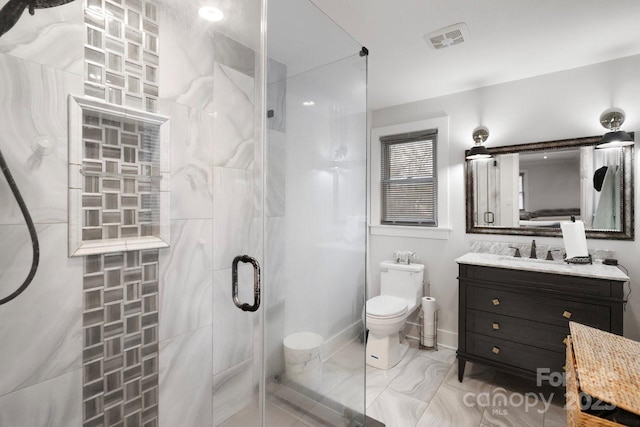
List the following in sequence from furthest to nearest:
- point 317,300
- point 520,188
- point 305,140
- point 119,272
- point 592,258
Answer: point 520,188, point 592,258, point 317,300, point 305,140, point 119,272

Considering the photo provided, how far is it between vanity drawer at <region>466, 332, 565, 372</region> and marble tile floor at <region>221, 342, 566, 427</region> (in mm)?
244

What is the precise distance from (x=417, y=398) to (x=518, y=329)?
2.75ft

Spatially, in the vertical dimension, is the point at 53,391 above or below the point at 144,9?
below

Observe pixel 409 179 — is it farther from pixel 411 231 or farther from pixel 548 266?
pixel 548 266

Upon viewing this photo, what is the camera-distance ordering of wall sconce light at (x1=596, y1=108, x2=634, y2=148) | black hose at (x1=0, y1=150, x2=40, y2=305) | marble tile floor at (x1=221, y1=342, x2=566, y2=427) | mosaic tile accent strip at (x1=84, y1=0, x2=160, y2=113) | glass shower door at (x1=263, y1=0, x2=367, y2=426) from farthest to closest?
wall sconce light at (x1=596, y1=108, x2=634, y2=148) → marble tile floor at (x1=221, y1=342, x2=566, y2=427) → glass shower door at (x1=263, y1=0, x2=367, y2=426) → mosaic tile accent strip at (x1=84, y1=0, x2=160, y2=113) → black hose at (x1=0, y1=150, x2=40, y2=305)

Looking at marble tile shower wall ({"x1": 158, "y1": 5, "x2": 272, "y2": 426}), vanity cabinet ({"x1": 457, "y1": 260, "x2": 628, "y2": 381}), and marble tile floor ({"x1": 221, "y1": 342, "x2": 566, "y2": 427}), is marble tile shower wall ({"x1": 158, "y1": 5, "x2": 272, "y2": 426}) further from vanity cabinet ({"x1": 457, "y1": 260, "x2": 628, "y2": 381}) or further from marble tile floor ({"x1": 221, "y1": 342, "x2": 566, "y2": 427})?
vanity cabinet ({"x1": 457, "y1": 260, "x2": 628, "y2": 381})

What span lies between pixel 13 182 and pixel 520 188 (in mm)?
3044

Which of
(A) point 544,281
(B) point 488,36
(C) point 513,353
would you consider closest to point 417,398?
(C) point 513,353

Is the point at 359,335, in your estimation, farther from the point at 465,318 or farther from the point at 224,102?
the point at 224,102

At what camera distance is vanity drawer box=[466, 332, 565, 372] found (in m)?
1.96

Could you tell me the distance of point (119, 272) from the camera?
91 centimetres

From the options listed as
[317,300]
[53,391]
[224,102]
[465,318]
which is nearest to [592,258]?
[465,318]

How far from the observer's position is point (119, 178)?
0.91m

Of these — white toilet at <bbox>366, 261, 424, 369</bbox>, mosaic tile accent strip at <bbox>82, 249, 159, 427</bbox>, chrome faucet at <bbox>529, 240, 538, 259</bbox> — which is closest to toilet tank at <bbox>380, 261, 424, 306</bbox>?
white toilet at <bbox>366, 261, 424, 369</bbox>
